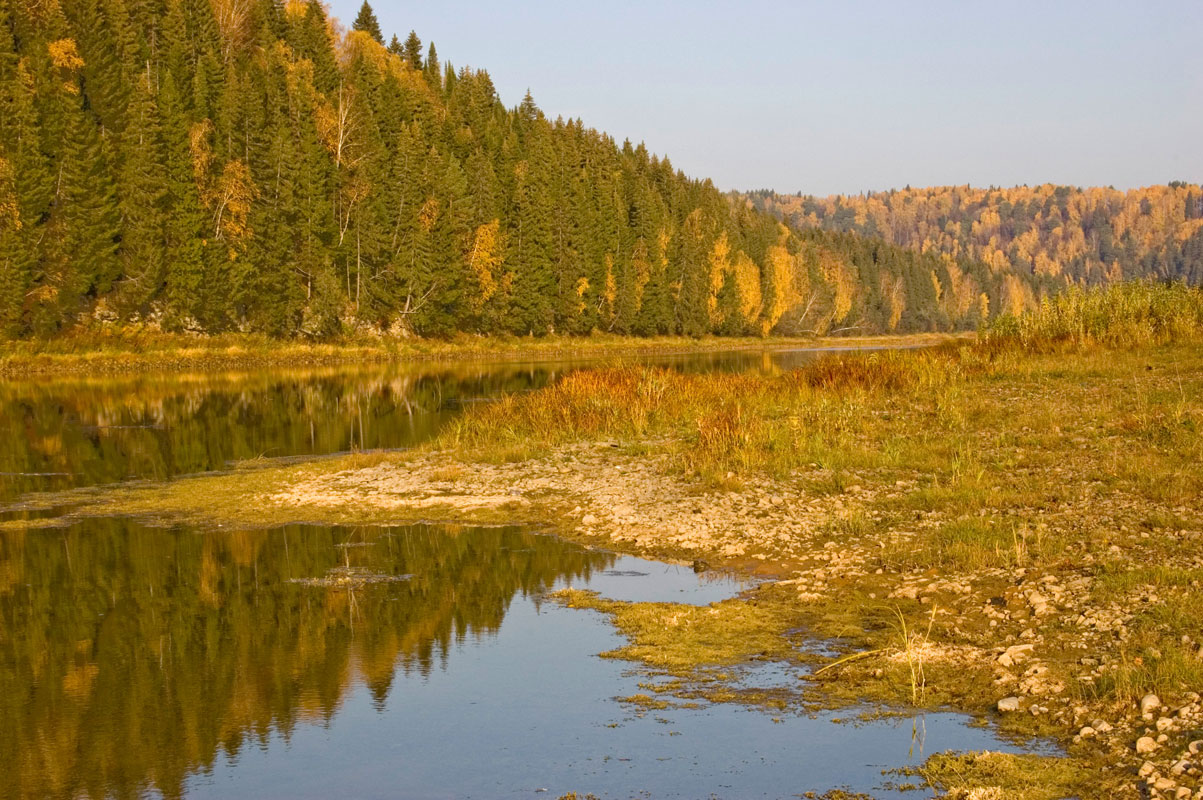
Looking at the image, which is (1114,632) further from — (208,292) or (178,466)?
(208,292)

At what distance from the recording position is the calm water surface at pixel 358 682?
26.2 feet

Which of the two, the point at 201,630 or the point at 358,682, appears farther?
the point at 201,630

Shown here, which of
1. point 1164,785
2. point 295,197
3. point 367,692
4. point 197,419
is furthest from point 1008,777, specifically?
point 295,197

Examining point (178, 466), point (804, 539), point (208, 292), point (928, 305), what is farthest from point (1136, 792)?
point (928, 305)

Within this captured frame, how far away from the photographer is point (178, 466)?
23.5 m

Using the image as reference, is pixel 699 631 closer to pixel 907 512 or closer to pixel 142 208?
pixel 907 512

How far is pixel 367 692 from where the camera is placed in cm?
981

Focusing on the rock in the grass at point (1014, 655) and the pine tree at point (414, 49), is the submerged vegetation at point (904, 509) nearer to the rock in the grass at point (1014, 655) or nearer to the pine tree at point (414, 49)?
the rock in the grass at point (1014, 655)

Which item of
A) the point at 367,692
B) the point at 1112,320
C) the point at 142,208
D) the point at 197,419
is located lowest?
the point at 367,692

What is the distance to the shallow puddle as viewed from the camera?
7.95 meters

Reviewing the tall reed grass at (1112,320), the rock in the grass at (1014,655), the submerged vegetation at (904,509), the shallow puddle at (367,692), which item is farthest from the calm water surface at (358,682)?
the tall reed grass at (1112,320)

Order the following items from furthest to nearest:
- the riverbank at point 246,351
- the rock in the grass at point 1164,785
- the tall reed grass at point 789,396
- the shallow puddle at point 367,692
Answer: the riverbank at point 246,351
the tall reed grass at point 789,396
the shallow puddle at point 367,692
the rock in the grass at point 1164,785

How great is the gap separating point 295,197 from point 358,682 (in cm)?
6448

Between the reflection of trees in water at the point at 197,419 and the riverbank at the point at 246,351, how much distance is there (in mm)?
7205
